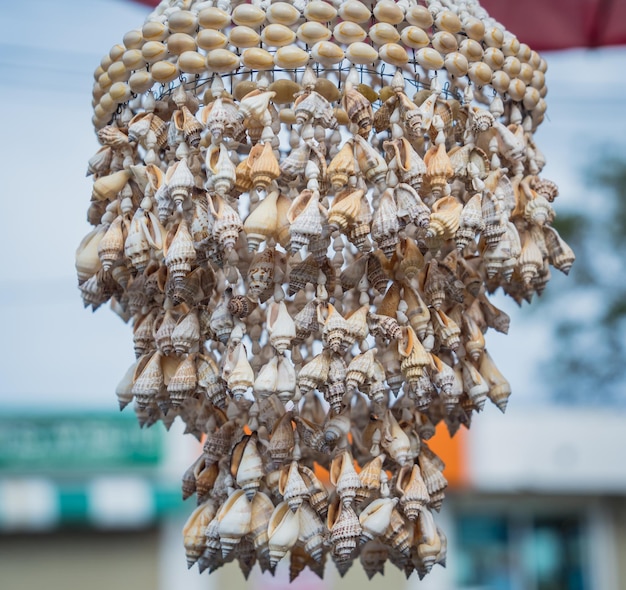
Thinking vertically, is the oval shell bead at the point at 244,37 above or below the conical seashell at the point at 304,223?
above

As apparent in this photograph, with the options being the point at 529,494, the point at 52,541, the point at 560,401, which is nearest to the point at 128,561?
the point at 52,541

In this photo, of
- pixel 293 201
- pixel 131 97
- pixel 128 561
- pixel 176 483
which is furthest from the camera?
pixel 128 561

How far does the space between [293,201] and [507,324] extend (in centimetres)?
25

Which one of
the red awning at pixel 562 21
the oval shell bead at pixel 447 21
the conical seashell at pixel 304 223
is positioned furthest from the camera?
the red awning at pixel 562 21

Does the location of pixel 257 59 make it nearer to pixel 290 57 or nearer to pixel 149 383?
pixel 290 57

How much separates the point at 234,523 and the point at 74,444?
3380 mm

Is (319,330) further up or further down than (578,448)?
further down

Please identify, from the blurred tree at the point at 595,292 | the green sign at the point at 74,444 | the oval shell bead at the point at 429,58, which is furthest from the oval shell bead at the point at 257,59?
the blurred tree at the point at 595,292

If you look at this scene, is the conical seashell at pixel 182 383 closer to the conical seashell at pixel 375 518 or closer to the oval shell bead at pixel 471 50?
the conical seashell at pixel 375 518

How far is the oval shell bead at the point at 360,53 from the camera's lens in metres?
0.66

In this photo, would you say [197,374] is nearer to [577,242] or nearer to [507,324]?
[507,324]

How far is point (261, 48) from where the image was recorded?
0.68 meters

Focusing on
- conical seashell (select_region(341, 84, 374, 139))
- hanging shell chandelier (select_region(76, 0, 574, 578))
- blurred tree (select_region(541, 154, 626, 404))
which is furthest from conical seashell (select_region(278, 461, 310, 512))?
blurred tree (select_region(541, 154, 626, 404))

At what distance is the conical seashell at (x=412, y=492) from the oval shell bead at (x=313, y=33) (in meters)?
0.33
